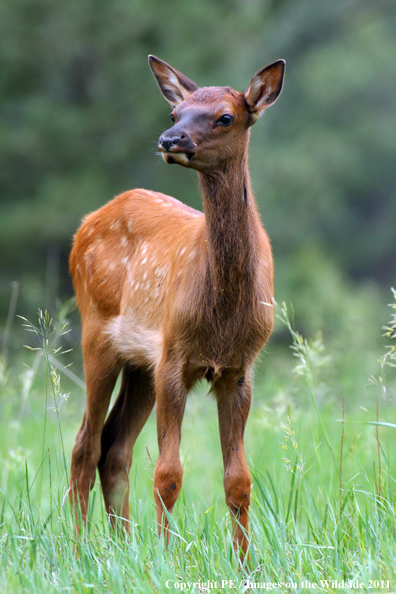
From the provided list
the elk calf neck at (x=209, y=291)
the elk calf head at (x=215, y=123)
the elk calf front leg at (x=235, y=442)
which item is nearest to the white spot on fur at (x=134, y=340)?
the elk calf neck at (x=209, y=291)

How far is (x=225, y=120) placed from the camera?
4.13 m

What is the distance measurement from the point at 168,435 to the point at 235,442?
0.39 meters

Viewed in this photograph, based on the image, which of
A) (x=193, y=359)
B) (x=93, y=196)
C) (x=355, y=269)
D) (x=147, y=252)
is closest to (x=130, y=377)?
(x=147, y=252)

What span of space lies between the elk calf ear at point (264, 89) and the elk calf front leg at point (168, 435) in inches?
59.9

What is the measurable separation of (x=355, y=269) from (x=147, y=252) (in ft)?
59.4

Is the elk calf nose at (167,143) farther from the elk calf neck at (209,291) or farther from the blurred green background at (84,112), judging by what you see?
the blurred green background at (84,112)

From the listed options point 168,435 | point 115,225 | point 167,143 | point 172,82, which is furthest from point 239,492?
point 172,82

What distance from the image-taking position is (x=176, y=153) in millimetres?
3857

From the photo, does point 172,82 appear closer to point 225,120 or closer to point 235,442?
point 225,120

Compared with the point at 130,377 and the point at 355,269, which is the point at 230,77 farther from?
the point at 355,269

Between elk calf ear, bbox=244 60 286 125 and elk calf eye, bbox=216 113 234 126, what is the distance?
24cm

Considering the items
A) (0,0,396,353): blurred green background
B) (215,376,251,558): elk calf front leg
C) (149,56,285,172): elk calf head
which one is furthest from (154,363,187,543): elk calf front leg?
(0,0,396,353): blurred green background

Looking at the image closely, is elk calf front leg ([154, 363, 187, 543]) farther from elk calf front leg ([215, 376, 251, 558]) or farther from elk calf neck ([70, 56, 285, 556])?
elk calf front leg ([215, 376, 251, 558])

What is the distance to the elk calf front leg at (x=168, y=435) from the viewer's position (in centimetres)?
415
